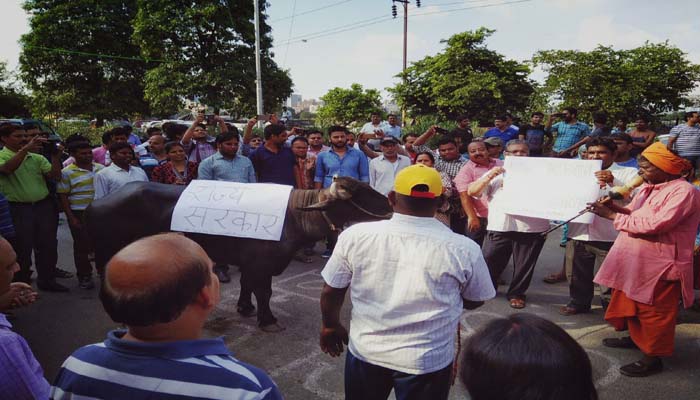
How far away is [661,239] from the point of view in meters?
3.48

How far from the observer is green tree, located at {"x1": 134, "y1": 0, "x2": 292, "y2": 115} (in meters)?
25.2

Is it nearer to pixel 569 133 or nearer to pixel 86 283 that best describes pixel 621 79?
pixel 569 133

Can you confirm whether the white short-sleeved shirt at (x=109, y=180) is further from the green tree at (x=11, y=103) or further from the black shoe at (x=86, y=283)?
the green tree at (x=11, y=103)

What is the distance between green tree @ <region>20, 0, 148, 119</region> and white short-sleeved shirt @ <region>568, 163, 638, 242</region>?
30.1m

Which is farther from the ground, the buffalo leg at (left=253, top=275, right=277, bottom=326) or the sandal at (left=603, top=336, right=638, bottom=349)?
the buffalo leg at (left=253, top=275, right=277, bottom=326)

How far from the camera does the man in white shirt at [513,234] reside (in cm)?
477

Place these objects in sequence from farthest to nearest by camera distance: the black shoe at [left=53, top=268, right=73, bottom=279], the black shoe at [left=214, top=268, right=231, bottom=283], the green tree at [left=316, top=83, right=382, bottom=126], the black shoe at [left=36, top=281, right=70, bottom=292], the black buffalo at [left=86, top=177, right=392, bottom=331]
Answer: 1. the green tree at [left=316, top=83, right=382, bottom=126]
2. the black shoe at [left=53, top=268, right=73, bottom=279]
3. the black shoe at [left=214, top=268, right=231, bottom=283]
4. the black shoe at [left=36, top=281, right=70, bottom=292]
5. the black buffalo at [left=86, top=177, right=392, bottom=331]

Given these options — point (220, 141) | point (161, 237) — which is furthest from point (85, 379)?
point (220, 141)

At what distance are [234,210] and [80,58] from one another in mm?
30807

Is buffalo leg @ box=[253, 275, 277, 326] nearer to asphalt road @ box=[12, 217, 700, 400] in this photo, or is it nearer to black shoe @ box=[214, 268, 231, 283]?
asphalt road @ box=[12, 217, 700, 400]

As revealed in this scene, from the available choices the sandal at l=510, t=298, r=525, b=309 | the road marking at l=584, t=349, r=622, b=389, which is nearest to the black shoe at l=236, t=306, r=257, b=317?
the sandal at l=510, t=298, r=525, b=309

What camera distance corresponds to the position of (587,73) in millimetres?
22797

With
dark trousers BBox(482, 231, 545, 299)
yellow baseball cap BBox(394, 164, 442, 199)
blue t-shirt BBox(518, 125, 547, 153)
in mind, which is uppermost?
blue t-shirt BBox(518, 125, 547, 153)

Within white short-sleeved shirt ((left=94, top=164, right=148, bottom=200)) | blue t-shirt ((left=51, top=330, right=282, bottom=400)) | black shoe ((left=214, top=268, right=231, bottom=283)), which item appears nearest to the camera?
blue t-shirt ((left=51, top=330, right=282, bottom=400))
